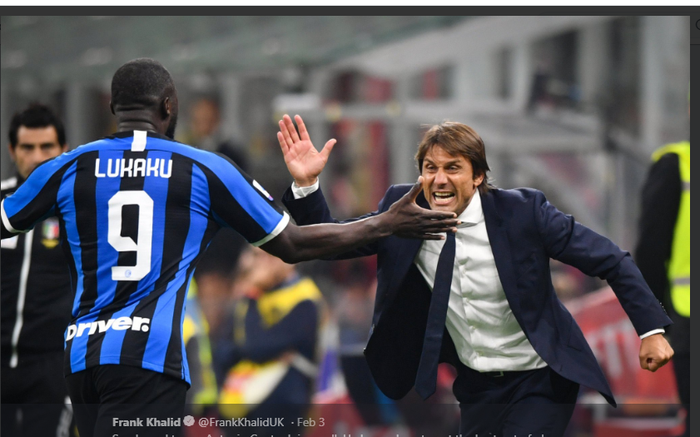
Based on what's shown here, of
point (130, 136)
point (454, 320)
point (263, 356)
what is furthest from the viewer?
point (263, 356)

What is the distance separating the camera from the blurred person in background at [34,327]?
474cm

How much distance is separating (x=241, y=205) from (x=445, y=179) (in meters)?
0.97

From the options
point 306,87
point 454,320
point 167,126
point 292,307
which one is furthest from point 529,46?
point 167,126

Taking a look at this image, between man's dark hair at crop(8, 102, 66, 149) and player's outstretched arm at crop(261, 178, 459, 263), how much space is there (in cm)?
226

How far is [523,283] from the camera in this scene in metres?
3.71

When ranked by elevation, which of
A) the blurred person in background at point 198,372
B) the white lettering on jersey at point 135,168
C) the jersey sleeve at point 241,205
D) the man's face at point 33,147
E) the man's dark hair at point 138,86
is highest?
the man's dark hair at point 138,86

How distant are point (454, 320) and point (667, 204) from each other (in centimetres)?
154

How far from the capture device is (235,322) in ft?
22.6

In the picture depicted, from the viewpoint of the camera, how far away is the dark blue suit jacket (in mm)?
3637

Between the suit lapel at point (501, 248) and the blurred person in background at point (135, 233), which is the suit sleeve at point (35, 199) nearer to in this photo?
the blurred person in background at point (135, 233)

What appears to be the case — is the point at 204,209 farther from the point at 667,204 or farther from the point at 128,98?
the point at 667,204

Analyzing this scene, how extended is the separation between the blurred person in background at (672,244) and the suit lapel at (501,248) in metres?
1.31

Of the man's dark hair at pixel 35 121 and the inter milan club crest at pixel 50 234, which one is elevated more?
the man's dark hair at pixel 35 121

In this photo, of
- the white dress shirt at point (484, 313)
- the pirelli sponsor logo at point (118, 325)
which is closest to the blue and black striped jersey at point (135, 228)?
the pirelli sponsor logo at point (118, 325)
